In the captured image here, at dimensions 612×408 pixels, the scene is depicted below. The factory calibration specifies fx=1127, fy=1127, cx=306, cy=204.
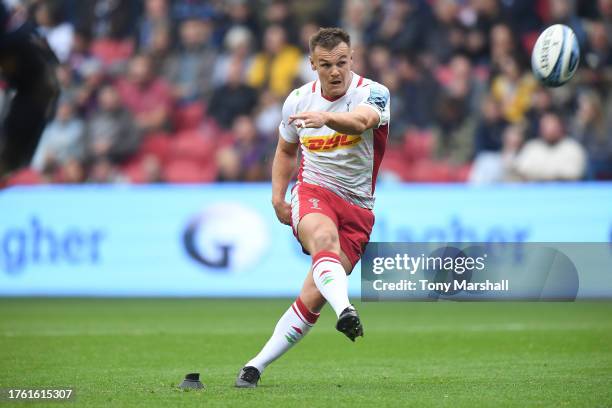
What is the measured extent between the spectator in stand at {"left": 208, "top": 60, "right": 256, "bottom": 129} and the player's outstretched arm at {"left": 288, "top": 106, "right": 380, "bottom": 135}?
1132 centimetres

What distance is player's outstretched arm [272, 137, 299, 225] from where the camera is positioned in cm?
782

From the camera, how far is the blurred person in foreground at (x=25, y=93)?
18.7 feet

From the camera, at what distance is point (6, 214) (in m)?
15.9

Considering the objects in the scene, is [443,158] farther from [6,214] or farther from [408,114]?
[6,214]

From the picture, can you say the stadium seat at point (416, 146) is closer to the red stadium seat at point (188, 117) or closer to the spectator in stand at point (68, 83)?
the red stadium seat at point (188, 117)

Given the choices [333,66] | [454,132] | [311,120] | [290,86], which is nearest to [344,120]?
[311,120]

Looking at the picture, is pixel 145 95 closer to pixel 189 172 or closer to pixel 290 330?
pixel 189 172

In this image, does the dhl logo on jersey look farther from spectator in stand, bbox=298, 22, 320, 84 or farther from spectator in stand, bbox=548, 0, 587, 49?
spectator in stand, bbox=298, 22, 320, 84

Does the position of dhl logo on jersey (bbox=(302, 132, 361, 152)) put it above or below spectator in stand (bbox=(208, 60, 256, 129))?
below

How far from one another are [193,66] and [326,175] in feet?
40.3

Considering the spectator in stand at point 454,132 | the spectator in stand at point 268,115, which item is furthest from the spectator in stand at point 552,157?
the spectator in stand at point 268,115

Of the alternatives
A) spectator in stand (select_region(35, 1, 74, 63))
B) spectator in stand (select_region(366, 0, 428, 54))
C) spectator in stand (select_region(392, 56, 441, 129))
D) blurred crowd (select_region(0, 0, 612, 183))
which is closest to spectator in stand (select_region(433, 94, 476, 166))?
blurred crowd (select_region(0, 0, 612, 183))

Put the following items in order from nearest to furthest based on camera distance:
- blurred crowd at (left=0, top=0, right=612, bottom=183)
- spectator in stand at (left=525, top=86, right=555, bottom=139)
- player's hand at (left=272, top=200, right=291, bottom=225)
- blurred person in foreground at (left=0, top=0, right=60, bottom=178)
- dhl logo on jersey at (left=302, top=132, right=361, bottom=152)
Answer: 1. blurred person in foreground at (left=0, top=0, right=60, bottom=178)
2. dhl logo on jersey at (left=302, top=132, right=361, bottom=152)
3. player's hand at (left=272, top=200, right=291, bottom=225)
4. spectator in stand at (left=525, top=86, right=555, bottom=139)
5. blurred crowd at (left=0, top=0, right=612, bottom=183)

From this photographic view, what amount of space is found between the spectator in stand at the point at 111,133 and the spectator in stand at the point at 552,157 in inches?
253
